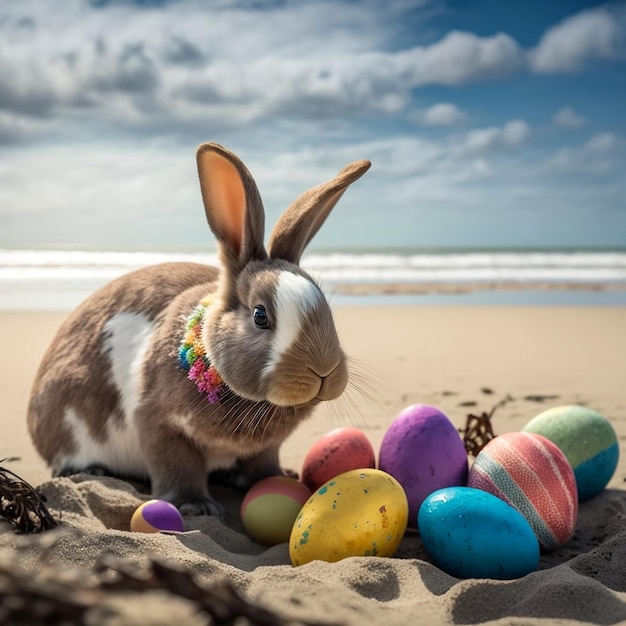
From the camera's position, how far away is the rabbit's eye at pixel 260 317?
3061 millimetres

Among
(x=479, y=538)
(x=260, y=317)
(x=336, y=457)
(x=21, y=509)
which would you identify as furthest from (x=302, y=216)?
(x=21, y=509)

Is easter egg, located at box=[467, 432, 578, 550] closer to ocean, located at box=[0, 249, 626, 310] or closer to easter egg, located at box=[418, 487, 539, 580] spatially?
easter egg, located at box=[418, 487, 539, 580]

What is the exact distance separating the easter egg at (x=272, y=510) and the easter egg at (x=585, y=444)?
4.24 feet

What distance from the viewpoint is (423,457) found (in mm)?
3328

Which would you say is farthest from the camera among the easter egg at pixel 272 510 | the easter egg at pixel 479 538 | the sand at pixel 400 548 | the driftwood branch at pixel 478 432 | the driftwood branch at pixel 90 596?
the driftwood branch at pixel 478 432

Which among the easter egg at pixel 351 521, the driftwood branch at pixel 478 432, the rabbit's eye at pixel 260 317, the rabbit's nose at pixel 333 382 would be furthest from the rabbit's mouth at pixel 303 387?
the driftwood branch at pixel 478 432

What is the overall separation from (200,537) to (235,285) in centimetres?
108

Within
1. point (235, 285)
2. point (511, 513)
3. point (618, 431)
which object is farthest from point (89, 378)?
point (618, 431)

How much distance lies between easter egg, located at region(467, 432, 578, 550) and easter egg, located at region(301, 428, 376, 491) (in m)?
0.56

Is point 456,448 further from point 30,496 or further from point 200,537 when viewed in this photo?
point 30,496

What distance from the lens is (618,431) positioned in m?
4.85

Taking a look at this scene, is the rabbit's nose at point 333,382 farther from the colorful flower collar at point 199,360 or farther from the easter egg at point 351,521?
the colorful flower collar at point 199,360

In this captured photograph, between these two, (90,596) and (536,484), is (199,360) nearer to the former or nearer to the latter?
(536,484)

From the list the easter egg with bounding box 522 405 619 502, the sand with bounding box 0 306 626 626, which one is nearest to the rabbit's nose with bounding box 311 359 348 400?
the sand with bounding box 0 306 626 626
